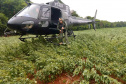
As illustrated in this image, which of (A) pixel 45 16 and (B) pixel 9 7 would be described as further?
(B) pixel 9 7

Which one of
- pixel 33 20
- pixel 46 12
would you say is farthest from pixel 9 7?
pixel 33 20

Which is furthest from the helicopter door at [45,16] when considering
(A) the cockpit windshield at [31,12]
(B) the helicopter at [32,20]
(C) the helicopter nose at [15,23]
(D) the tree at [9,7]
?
(D) the tree at [9,7]

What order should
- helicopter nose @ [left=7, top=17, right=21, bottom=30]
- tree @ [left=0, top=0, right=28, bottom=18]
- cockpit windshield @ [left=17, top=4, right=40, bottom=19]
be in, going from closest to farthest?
helicopter nose @ [left=7, top=17, right=21, bottom=30]
cockpit windshield @ [left=17, top=4, right=40, bottom=19]
tree @ [left=0, top=0, right=28, bottom=18]

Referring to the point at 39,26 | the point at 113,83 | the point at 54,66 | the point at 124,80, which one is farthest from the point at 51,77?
the point at 39,26

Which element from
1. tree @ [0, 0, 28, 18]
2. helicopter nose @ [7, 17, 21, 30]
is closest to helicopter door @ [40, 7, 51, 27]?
Answer: helicopter nose @ [7, 17, 21, 30]

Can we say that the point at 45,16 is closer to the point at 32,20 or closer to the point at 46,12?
the point at 46,12

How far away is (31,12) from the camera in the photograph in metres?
5.18

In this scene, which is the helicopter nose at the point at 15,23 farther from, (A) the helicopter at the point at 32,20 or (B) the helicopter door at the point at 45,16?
(B) the helicopter door at the point at 45,16

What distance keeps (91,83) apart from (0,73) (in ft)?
8.75

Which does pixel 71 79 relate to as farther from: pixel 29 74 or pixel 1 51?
pixel 1 51

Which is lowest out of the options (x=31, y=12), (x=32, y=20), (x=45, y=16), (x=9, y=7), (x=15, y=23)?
(x=15, y=23)

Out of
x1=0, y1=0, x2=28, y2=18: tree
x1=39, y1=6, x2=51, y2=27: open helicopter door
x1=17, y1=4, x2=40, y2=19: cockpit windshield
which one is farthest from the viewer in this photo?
x1=0, y1=0, x2=28, y2=18: tree

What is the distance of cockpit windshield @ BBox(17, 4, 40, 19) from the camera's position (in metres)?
5.02

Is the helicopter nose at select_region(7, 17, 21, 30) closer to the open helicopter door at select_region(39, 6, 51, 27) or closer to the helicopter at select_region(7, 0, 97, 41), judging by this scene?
the helicopter at select_region(7, 0, 97, 41)
